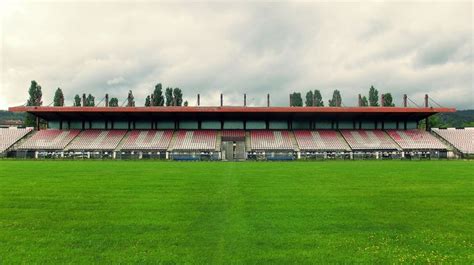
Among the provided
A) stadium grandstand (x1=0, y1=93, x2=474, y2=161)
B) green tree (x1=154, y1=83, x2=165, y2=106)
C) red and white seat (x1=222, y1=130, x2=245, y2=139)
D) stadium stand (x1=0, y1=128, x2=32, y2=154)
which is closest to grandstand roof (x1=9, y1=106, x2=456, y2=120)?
stadium grandstand (x1=0, y1=93, x2=474, y2=161)

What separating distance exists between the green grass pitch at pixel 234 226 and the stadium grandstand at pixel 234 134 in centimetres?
3811

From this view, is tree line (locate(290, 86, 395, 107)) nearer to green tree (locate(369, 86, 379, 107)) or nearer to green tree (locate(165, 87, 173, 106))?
green tree (locate(369, 86, 379, 107))

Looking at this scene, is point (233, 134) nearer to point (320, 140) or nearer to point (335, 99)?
point (320, 140)

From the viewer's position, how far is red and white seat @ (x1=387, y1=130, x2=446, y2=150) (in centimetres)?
5919

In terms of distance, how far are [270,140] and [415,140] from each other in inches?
885

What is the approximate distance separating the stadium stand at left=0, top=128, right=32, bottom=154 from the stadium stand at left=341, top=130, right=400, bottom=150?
50266 millimetres

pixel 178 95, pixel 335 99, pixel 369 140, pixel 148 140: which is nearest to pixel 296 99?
pixel 335 99

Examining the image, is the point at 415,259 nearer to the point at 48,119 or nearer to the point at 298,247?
the point at 298,247

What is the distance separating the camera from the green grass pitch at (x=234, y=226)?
7508mm

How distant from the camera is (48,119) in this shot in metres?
66.4

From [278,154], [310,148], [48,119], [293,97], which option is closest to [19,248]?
[278,154]

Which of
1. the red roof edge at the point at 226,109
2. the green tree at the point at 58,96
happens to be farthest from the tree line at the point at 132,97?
the red roof edge at the point at 226,109

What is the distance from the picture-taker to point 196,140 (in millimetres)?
60906

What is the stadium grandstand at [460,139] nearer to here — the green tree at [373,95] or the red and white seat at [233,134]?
the red and white seat at [233,134]
